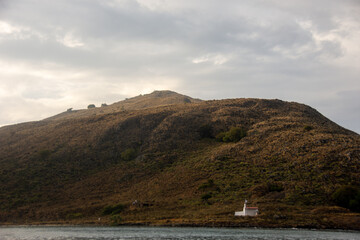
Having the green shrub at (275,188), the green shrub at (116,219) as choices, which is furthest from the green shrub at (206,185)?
the green shrub at (116,219)

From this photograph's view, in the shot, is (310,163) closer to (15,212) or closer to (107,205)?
(107,205)

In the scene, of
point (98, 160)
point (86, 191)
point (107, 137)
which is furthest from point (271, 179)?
point (107, 137)

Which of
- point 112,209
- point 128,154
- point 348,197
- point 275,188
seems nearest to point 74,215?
point 112,209

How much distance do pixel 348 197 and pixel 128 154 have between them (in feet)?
183

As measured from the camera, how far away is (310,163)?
68.8 meters

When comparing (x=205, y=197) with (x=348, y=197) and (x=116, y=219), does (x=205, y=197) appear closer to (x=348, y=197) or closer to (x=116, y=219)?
(x=116, y=219)

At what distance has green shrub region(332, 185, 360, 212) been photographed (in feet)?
177

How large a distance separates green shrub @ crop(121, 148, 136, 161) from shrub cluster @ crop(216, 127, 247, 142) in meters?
23.8

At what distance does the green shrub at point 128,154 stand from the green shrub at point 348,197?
2083 inches

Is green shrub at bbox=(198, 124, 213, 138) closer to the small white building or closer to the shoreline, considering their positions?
the shoreline

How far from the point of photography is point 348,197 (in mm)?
55406

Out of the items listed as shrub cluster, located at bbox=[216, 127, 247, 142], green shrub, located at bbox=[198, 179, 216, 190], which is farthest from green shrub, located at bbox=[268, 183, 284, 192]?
shrub cluster, located at bbox=[216, 127, 247, 142]

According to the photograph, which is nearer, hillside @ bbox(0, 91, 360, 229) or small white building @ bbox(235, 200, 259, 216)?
small white building @ bbox(235, 200, 259, 216)

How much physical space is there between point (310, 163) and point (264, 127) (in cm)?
2851
